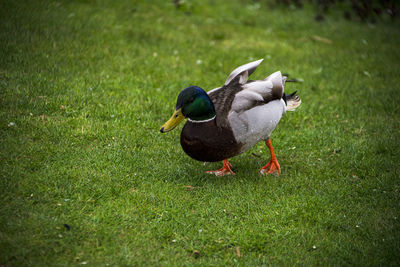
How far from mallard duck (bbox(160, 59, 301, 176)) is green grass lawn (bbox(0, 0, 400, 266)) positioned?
18.4 inches

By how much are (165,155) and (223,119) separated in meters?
0.96

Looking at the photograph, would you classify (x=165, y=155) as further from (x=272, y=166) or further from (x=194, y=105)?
(x=272, y=166)

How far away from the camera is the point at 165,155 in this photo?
439 cm

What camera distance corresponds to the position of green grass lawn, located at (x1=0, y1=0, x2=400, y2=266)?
10.5 ft

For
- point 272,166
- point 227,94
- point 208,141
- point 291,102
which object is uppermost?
point 227,94

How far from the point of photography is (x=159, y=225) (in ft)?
11.1

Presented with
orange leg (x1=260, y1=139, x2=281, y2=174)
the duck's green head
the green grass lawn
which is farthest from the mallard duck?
the green grass lawn

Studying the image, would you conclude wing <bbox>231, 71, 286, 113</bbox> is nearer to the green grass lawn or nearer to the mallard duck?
the mallard duck

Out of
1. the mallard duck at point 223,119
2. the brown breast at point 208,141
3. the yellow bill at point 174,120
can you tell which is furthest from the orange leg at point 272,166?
the yellow bill at point 174,120

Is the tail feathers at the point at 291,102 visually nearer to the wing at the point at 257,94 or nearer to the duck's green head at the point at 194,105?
the wing at the point at 257,94

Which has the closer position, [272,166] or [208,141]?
[208,141]

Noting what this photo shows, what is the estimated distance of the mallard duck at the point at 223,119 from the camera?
371 cm

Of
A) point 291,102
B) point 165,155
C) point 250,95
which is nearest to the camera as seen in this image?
point 250,95

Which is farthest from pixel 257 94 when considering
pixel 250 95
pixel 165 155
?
pixel 165 155
